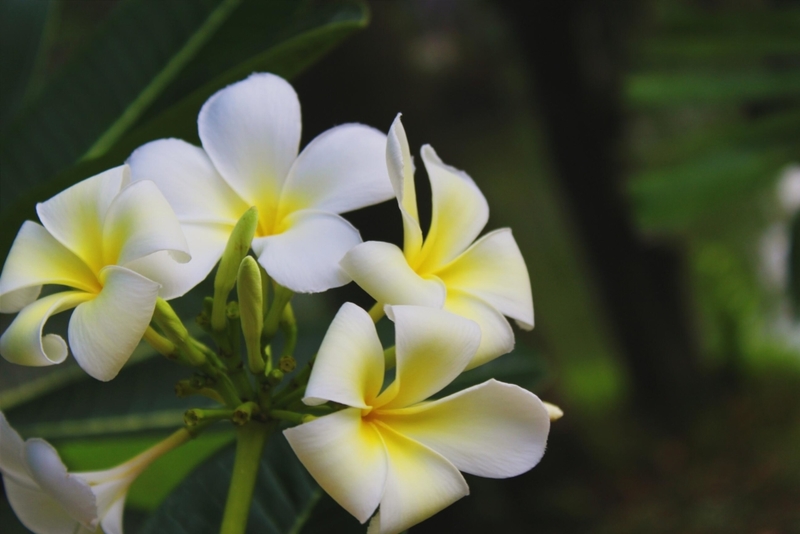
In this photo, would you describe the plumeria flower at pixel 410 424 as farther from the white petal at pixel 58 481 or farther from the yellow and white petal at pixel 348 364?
the white petal at pixel 58 481

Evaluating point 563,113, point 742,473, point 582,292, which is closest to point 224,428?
point 563,113

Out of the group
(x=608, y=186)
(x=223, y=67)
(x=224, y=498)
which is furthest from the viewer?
(x=608, y=186)

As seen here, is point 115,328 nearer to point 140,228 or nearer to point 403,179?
point 140,228

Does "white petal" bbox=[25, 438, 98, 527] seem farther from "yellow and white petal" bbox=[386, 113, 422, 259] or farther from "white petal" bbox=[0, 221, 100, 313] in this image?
"yellow and white petal" bbox=[386, 113, 422, 259]

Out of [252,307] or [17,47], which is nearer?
[252,307]

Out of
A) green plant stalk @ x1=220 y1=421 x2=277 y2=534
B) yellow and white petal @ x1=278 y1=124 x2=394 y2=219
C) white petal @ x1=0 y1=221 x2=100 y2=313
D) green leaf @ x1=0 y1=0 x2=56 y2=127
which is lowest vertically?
green plant stalk @ x1=220 y1=421 x2=277 y2=534

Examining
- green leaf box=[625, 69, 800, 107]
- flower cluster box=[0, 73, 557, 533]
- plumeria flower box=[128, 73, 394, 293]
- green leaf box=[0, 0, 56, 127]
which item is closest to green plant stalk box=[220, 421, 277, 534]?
flower cluster box=[0, 73, 557, 533]

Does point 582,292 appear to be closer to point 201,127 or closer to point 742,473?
point 742,473

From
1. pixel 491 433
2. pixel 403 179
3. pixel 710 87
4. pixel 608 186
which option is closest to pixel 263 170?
pixel 403 179
